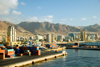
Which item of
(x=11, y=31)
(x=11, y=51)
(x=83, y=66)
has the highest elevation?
(x=11, y=31)

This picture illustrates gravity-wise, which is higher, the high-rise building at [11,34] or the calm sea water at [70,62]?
the high-rise building at [11,34]

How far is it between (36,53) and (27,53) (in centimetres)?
352

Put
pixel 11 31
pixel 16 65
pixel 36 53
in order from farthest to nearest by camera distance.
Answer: pixel 11 31, pixel 36 53, pixel 16 65

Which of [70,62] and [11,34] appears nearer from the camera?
[70,62]

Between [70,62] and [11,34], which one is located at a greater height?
[11,34]

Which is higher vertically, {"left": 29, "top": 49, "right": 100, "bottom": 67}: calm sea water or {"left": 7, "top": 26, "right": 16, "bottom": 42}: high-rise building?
{"left": 7, "top": 26, "right": 16, "bottom": 42}: high-rise building

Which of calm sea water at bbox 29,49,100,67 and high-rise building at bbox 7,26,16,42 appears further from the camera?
high-rise building at bbox 7,26,16,42

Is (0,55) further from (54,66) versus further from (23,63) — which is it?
(54,66)

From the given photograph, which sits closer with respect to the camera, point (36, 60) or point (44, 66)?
point (44, 66)

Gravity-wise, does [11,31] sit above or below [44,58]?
above

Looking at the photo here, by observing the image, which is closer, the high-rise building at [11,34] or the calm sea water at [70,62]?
the calm sea water at [70,62]

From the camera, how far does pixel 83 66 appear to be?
3812 centimetres

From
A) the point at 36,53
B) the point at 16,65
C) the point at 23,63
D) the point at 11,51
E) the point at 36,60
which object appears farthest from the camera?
the point at 36,53

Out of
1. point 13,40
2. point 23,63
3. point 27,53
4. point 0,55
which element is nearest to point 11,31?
Result: point 13,40
